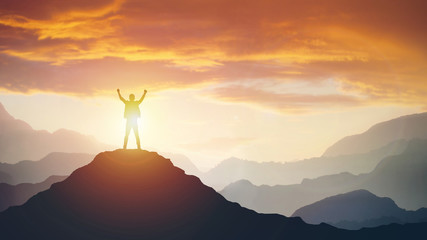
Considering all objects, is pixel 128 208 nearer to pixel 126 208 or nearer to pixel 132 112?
pixel 126 208

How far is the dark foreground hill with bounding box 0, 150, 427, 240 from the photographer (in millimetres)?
A: 49562

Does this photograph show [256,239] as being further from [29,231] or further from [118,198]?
[29,231]

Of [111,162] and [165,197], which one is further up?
[111,162]

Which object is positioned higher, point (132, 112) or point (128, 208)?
point (132, 112)


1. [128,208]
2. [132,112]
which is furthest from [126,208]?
[132,112]

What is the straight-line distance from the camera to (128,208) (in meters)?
50.9

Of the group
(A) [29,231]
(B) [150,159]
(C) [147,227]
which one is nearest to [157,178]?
(B) [150,159]

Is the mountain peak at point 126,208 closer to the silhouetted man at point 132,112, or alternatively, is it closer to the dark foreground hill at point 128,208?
the dark foreground hill at point 128,208

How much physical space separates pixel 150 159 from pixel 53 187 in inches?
458

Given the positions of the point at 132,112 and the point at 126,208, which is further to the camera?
the point at 126,208

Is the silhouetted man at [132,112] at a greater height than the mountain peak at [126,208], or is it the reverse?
the silhouetted man at [132,112]

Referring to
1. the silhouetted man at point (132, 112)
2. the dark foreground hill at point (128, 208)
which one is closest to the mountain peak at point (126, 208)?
the dark foreground hill at point (128, 208)

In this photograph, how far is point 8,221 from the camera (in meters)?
52.1

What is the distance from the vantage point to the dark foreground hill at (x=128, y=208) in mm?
49562
